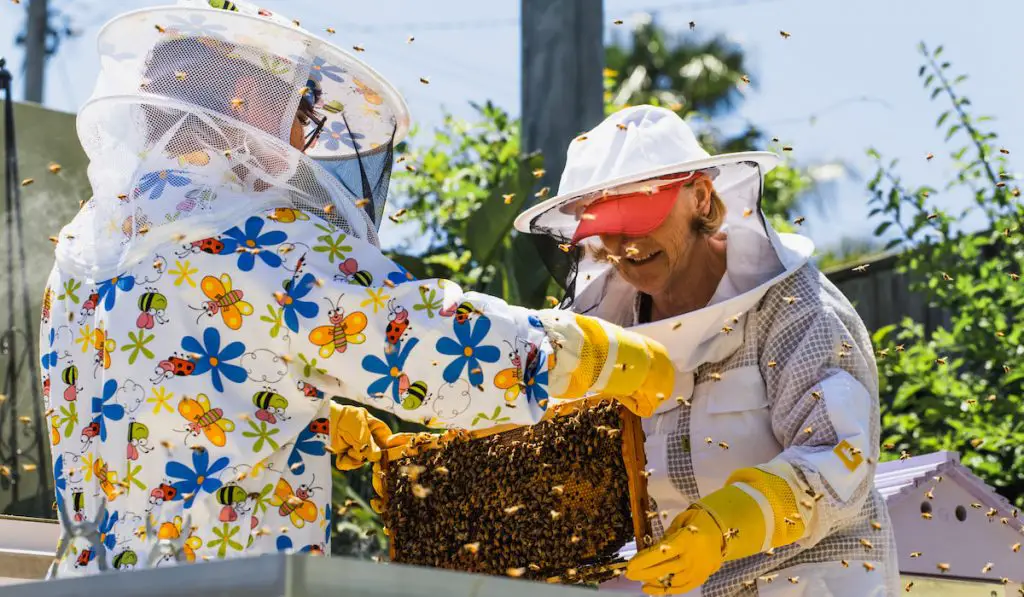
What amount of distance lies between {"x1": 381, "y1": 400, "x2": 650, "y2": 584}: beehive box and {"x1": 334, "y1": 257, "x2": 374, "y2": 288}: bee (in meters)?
0.58

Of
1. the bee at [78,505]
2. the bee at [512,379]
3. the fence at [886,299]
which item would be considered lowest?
the fence at [886,299]

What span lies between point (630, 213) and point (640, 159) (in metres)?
0.14

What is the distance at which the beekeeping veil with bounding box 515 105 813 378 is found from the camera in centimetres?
316

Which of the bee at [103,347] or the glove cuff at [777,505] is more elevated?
the bee at [103,347]

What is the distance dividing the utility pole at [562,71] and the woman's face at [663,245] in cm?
247

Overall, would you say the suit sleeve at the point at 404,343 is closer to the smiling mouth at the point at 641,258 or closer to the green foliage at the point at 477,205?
the smiling mouth at the point at 641,258

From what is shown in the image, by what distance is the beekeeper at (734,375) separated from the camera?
2.88 m

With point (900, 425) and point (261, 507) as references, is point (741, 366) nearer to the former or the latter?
point (261, 507)

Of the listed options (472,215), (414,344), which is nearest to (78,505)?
(414,344)

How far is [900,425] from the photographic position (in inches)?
222

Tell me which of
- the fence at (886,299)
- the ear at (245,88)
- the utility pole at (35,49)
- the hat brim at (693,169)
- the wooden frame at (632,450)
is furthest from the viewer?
the utility pole at (35,49)

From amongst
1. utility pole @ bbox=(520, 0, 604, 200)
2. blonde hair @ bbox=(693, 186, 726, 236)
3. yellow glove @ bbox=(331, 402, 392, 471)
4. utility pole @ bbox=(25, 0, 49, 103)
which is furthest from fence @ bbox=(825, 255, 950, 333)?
utility pole @ bbox=(25, 0, 49, 103)

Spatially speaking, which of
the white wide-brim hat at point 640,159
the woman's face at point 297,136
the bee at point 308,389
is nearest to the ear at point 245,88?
the woman's face at point 297,136

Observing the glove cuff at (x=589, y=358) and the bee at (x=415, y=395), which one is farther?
the glove cuff at (x=589, y=358)
